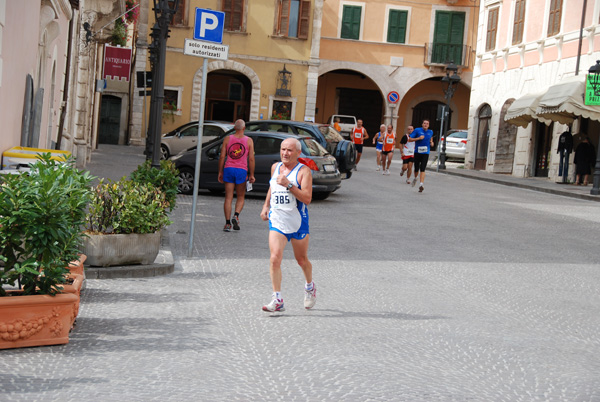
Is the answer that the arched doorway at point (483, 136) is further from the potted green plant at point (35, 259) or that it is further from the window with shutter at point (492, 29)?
the potted green plant at point (35, 259)

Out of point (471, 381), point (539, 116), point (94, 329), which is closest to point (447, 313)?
point (471, 381)

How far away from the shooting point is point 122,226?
9.35 metres

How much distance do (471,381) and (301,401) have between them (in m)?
1.23

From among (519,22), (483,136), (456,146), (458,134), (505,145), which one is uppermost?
(519,22)

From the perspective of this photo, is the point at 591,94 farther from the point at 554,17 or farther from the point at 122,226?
the point at 122,226

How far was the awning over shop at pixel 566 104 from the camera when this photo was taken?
91.8 ft

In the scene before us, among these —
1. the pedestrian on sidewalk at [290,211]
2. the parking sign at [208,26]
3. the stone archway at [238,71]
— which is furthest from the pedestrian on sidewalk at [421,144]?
the stone archway at [238,71]

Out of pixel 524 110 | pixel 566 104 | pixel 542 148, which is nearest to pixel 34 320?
pixel 566 104

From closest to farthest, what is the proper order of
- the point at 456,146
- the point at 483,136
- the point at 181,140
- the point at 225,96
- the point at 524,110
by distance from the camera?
the point at 181,140
the point at 524,110
the point at 483,136
the point at 456,146
the point at 225,96

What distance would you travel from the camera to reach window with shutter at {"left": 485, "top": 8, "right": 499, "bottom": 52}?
3944 cm

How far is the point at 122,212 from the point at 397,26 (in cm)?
4235

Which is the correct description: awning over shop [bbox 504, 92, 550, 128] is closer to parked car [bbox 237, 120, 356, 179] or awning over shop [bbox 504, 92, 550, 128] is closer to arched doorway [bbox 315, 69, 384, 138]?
parked car [bbox 237, 120, 356, 179]

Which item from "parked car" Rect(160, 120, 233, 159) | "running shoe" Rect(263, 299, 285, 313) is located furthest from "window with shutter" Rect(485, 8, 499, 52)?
"running shoe" Rect(263, 299, 285, 313)

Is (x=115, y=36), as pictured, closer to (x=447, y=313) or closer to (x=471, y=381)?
(x=447, y=313)
